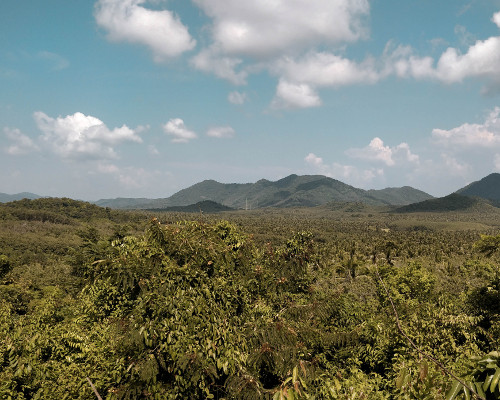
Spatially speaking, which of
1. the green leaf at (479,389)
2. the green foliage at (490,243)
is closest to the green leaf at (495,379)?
the green leaf at (479,389)

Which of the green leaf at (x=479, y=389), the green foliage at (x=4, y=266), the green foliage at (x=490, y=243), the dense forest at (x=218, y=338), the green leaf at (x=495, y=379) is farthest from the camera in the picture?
the green foliage at (x=4, y=266)

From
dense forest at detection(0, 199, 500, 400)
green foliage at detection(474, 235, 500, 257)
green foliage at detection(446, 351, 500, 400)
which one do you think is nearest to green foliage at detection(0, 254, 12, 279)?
dense forest at detection(0, 199, 500, 400)

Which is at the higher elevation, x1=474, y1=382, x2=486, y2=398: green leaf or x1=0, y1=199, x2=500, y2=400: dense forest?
x1=474, y1=382, x2=486, y2=398: green leaf

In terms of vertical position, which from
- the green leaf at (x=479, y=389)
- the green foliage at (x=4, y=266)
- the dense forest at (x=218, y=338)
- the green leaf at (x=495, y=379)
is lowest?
the green foliage at (x=4, y=266)

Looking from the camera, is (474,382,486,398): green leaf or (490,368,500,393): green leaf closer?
(490,368,500,393): green leaf

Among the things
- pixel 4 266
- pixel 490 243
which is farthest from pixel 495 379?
pixel 4 266

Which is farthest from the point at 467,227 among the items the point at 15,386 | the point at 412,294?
the point at 15,386

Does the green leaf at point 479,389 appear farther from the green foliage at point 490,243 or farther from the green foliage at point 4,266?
the green foliage at point 4,266

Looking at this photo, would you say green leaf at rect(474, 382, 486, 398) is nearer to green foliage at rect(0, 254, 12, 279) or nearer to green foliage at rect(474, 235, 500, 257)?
green foliage at rect(474, 235, 500, 257)

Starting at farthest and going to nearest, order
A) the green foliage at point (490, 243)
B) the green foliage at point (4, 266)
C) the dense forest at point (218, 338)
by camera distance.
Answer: the green foliage at point (4, 266) → the green foliage at point (490, 243) → the dense forest at point (218, 338)

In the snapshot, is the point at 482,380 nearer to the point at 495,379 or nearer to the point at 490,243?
the point at 495,379

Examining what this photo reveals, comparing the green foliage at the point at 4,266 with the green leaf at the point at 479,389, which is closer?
the green leaf at the point at 479,389

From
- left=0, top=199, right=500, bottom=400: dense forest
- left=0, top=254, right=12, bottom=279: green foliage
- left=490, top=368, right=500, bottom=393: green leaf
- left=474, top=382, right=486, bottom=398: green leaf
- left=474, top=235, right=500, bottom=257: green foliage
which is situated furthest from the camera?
left=0, top=254, right=12, bottom=279: green foliage

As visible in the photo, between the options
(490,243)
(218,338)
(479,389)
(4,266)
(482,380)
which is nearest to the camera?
(479,389)
